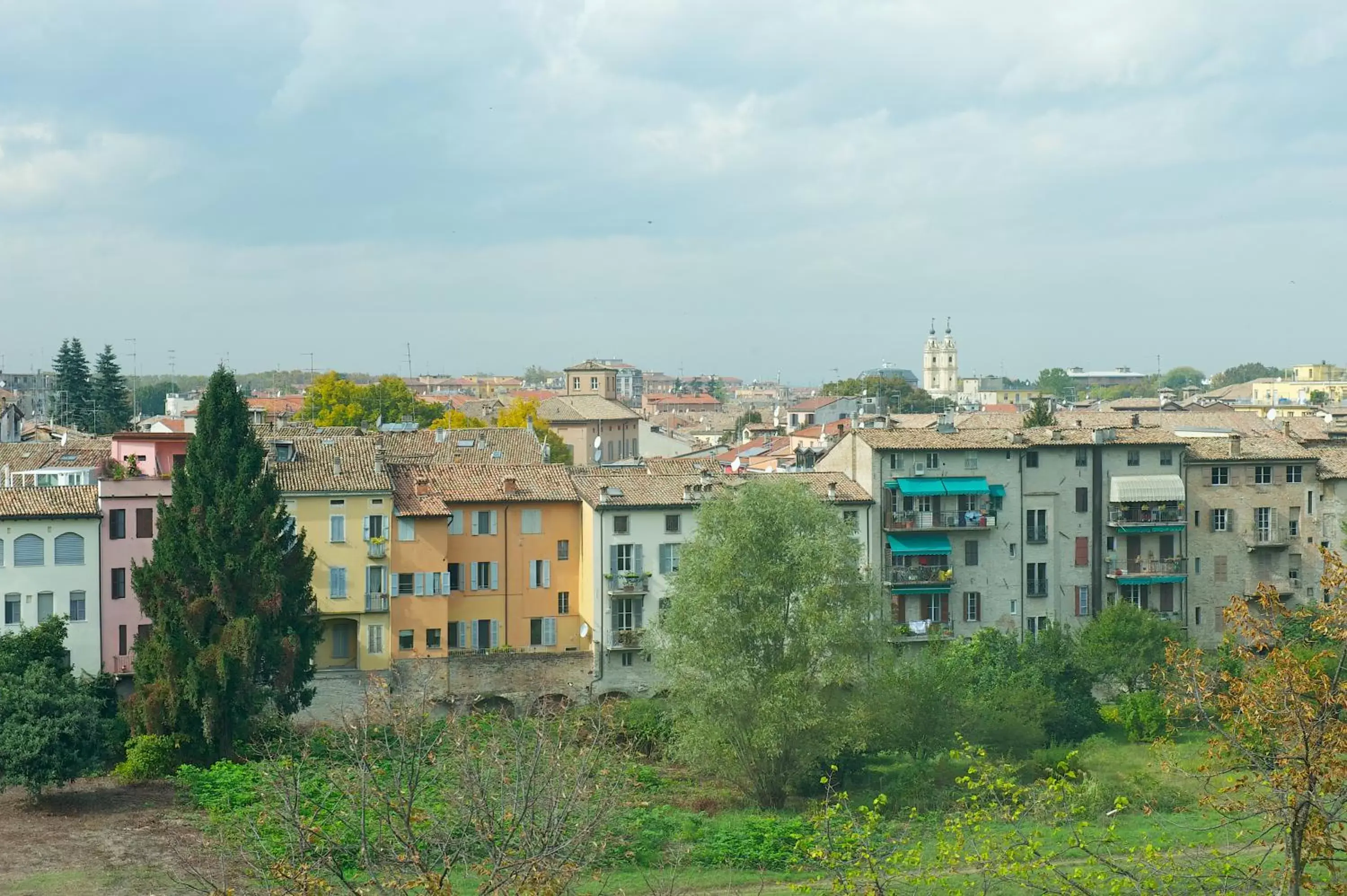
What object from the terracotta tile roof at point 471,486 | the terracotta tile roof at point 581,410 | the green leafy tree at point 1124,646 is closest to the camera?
the terracotta tile roof at point 471,486

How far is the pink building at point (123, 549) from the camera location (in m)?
44.4

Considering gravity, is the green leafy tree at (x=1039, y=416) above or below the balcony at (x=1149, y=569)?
above

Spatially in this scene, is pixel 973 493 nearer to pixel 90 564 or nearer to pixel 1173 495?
pixel 1173 495

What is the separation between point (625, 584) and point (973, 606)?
1233cm

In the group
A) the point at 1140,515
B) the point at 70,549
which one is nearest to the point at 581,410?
the point at 1140,515

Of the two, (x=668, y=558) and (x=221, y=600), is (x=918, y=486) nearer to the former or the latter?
(x=668, y=558)

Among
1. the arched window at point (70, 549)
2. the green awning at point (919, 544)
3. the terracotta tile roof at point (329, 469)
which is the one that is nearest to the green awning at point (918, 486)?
the green awning at point (919, 544)

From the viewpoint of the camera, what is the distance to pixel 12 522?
4334 cm

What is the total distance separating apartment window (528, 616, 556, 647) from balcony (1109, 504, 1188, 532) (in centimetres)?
1961

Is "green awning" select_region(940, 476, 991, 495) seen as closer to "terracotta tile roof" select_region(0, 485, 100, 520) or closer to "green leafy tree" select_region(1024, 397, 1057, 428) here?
"terracotta tile roof" select_region(0, 485, 100, 520)

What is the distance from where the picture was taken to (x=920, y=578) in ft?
167

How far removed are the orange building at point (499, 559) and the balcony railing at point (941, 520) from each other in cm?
1076

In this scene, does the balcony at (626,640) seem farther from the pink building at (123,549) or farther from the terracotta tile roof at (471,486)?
the pink building at (123,549)

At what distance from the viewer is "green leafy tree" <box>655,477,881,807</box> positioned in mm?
40750
